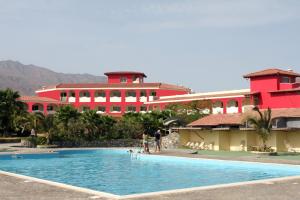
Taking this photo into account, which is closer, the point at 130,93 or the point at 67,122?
the point at 67,122

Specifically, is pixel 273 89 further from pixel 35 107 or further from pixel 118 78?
pixel 118 78

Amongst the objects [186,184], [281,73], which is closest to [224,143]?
[281,73]

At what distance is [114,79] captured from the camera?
279 ft

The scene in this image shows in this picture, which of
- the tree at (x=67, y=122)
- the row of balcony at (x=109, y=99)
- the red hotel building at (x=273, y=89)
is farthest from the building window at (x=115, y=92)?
the red hotel building at (x=273, y=89)

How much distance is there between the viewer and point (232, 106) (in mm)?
60344

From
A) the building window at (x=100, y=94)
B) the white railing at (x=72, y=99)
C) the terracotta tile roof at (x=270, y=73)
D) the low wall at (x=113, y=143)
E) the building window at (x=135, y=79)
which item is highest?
the building window at (x=135, y=79)

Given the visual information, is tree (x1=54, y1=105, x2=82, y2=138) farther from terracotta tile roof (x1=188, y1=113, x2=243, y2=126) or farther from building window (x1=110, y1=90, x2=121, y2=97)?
building window (x1=110, y1=90, x2=121, y2=97)

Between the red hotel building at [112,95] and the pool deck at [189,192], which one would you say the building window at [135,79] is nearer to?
the red hotel building at [112,95]

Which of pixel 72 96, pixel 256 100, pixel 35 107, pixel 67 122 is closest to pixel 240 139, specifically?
pixel 256 100

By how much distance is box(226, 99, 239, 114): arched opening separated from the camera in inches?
2352

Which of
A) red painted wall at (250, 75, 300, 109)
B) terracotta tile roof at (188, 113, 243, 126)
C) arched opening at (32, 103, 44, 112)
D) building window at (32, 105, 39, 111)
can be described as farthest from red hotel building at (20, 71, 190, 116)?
terracotta tile roof at (188, 113, 243, 126)

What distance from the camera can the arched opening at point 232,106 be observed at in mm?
59750

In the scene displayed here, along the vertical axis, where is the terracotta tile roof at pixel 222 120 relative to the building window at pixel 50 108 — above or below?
below

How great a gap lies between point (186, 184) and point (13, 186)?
6842 millimetres
